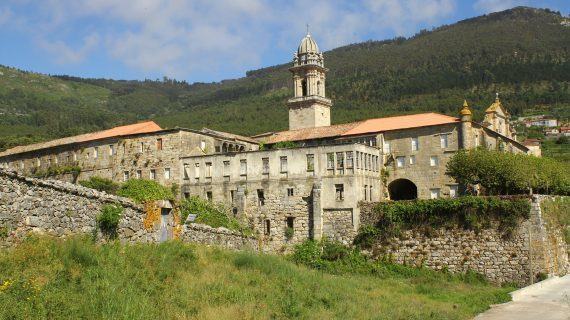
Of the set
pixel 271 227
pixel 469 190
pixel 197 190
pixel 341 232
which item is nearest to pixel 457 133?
pixel 469 190

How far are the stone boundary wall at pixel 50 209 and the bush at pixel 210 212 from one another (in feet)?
86.5

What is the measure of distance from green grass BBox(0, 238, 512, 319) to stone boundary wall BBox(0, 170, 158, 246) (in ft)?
1.66

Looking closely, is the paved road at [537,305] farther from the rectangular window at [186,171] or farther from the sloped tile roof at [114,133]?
the sloped tile roof at [114,133]

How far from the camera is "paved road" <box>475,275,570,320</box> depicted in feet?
63.1

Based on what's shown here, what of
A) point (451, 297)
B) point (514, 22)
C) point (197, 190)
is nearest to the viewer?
point (451, 297)

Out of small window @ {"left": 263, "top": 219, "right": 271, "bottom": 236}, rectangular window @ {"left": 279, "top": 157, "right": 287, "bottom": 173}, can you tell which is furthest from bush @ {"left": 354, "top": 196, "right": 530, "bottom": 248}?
rectangular window @ {"left": 279, "top": 157, "right": 287, "bottom": 173}

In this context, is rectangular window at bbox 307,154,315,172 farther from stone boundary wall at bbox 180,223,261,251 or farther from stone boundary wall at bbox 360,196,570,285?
stone boundary wall at bbox 180,223,261,251

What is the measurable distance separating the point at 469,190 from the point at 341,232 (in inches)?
411

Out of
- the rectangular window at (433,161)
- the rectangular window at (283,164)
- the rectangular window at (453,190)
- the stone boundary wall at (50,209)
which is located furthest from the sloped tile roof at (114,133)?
the stone boundary wall at (50,209)

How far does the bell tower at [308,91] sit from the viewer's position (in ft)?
210

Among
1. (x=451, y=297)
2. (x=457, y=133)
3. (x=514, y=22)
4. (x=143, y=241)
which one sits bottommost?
(x=451, y=297)

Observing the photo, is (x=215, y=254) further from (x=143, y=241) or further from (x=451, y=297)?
(x=451, y=297)

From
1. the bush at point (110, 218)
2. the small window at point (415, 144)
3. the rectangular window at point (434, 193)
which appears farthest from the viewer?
the small window at point (415, 144)

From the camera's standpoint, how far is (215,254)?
1636 centimetres
